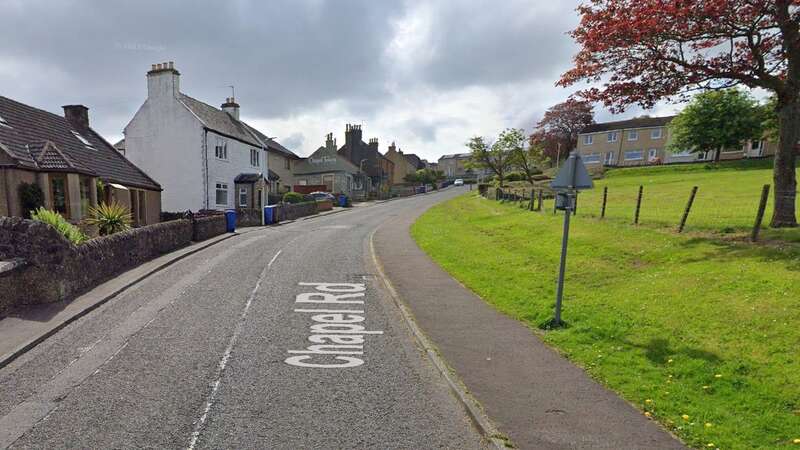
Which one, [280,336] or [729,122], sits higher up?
[729,122]

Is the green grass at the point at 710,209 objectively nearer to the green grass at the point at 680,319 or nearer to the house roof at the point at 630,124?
the green grass at the point at 680,319

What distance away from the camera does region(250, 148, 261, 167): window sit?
36.9m

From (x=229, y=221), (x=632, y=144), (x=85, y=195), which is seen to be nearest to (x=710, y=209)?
(x=229, y=221)

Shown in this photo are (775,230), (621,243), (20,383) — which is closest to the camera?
(20,383)

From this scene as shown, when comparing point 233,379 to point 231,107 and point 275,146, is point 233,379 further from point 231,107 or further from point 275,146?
point 275,146

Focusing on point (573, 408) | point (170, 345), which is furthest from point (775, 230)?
point (170, 345)

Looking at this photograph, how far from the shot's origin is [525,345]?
7.32 metres

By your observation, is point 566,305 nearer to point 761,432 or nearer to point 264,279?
point 761,432

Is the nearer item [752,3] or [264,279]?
[752,3]

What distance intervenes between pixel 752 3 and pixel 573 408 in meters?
11.5

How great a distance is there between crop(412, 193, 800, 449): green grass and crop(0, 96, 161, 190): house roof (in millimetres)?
17015

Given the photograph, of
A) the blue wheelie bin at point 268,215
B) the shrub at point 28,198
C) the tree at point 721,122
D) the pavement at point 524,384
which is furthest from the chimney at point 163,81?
the tree at point 721,122

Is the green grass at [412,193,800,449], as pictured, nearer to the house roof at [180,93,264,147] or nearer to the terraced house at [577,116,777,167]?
the house roof at [180,93,264,147]

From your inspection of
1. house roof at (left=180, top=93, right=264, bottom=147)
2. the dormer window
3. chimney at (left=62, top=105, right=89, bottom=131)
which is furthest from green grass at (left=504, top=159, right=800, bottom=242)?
chimney at (left=62, top=105, right=89, bottom=131)
